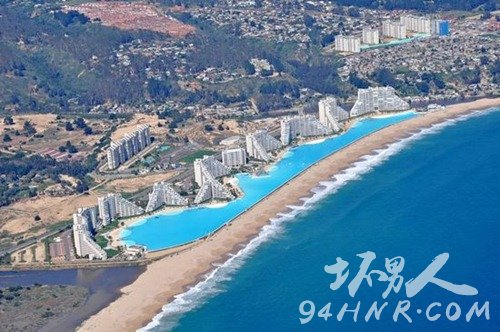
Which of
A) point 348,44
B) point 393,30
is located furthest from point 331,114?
point 393,30

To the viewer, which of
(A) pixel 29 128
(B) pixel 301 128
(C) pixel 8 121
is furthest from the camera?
(C) pixel 8 121

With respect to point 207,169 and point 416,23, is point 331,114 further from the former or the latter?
point 416,23

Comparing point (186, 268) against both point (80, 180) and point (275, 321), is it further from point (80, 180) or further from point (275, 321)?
point (80, 180)

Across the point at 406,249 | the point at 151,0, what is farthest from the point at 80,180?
the point at 151,0

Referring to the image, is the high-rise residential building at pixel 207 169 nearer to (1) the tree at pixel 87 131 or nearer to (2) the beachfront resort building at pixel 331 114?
(2) the beachfront resort building at pixel 331 114

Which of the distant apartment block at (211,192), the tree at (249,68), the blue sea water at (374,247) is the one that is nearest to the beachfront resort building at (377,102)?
the blue sea water at (374,247)

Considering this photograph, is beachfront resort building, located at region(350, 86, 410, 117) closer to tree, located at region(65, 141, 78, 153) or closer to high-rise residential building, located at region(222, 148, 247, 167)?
high-rise residential building, located at region(222, 148, 247, 167)
